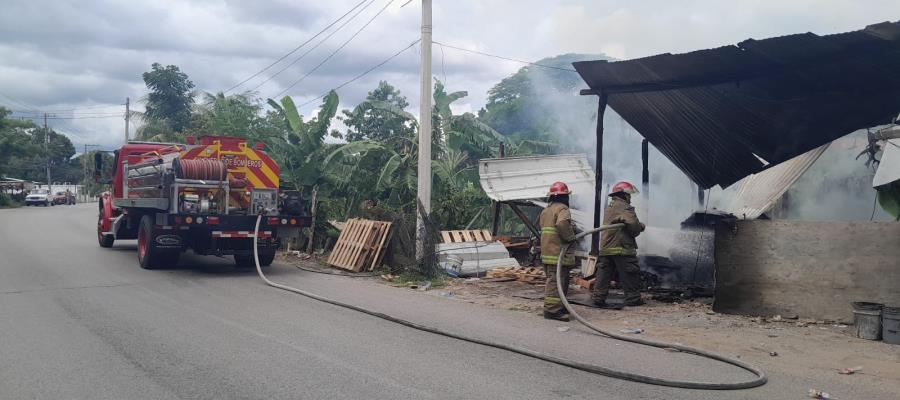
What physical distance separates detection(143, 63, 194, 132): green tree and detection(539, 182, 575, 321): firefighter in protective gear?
37454mm

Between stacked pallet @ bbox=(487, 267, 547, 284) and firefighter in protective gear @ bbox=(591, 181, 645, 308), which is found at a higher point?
firefighter in protective gear @ bbox=(591, 181, 645, 308)

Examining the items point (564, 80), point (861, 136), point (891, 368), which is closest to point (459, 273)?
point (891, 368)

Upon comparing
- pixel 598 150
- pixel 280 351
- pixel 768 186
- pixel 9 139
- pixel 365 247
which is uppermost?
pixel 9 139

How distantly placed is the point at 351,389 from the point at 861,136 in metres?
13.1

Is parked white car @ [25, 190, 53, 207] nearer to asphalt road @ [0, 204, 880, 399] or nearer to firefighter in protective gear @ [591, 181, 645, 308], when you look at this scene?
asphalt road @ [0, 204, 880, 399]

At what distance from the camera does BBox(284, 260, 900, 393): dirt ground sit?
233 inches

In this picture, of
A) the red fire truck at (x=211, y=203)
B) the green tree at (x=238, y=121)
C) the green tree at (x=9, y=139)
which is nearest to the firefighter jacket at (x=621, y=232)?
the red fire truck at (x=211, y=203)

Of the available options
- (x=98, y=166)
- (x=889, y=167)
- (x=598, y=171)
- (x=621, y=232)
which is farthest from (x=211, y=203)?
(x=889, y=167)

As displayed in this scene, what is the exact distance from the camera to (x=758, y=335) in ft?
24.0

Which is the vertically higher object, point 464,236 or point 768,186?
point 768,186

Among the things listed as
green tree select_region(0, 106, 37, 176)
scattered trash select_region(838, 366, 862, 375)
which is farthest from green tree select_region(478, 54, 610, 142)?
green tree select_region(0, 106, 37, 176)

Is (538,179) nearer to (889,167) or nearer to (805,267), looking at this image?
(805,267)

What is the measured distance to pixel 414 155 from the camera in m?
16.8

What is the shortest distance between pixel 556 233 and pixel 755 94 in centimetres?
350
